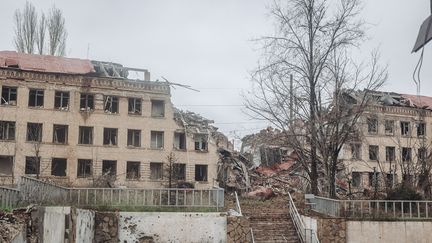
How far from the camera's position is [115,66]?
4500cm

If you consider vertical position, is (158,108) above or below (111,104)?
below

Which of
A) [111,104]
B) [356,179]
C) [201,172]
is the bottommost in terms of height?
[356,179]

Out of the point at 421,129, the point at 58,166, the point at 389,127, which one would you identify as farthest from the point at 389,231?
the point at 421,129

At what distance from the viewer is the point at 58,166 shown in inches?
1603

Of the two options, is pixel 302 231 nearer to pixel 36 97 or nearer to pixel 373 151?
pixel 36 97

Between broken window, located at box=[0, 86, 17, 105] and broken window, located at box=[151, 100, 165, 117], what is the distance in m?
10.8

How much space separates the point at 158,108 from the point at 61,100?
784 centimetres

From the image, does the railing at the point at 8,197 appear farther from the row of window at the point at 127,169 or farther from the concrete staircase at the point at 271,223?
the row of window at the point at 127,169

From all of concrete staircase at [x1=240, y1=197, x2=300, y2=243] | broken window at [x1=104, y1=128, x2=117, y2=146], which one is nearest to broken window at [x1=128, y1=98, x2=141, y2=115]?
broken window at [x1=104, y1=128, x2=117, y2=146]

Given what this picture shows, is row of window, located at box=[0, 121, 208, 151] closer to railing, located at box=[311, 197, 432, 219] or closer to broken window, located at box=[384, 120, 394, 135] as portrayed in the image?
broken window, located at box=[384, 120, 394, 135]

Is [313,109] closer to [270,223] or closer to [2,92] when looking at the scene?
[270,223]

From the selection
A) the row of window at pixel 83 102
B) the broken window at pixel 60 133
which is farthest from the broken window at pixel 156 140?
the broken window at pixel 60 133

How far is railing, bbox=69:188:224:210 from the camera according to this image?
80.5 feet

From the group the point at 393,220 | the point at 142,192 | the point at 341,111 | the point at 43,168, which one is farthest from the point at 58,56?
the point at 393,220
